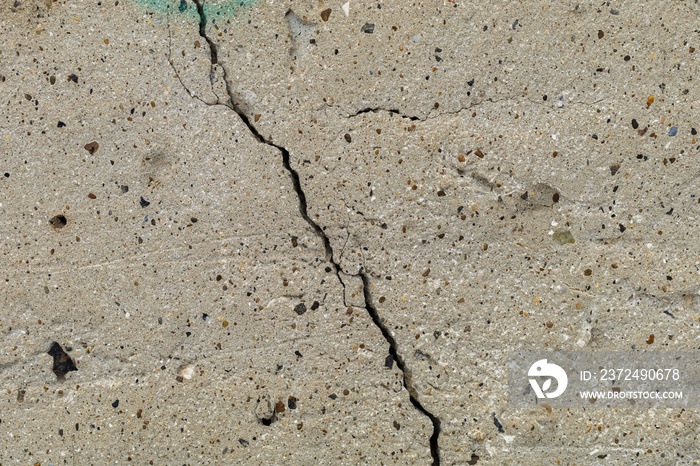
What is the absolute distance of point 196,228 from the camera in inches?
66.0

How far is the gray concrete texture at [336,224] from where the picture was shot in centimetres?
162

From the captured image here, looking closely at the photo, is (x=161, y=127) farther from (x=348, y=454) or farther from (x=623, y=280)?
(x=623, y=280)

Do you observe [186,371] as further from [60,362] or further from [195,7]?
[195,7]

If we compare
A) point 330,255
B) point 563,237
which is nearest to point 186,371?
point 330,255

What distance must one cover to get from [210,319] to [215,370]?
0.20 metres

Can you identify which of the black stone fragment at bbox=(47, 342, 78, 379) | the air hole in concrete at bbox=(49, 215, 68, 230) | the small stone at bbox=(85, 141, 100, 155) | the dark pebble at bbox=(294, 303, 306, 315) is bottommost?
the black stone fragment at bbox=(47, 342, 78, 379)

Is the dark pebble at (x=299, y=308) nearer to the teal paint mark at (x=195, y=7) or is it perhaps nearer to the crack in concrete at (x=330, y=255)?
the crack in concrete at (x=330, y=255)

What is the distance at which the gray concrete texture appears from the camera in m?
1.62

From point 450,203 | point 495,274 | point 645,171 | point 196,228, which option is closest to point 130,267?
point 196,228

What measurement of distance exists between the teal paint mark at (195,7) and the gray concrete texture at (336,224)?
0.01 m

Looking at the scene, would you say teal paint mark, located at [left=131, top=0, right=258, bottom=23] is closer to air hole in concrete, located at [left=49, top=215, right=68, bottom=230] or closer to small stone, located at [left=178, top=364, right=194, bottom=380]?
air hole in concrete, located at [left=49, top=215, right=68, bottom=230]

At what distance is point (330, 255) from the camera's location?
1.66 m

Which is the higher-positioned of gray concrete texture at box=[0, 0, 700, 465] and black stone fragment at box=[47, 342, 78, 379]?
gray concrete texture at box=[0, 0, 700, 465]

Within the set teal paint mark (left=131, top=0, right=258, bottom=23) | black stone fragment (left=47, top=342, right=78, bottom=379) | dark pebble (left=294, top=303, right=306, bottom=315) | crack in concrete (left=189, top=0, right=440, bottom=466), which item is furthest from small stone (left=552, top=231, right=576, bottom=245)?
black stone fragment (left=47, top=342, right=78, bottom=379)
